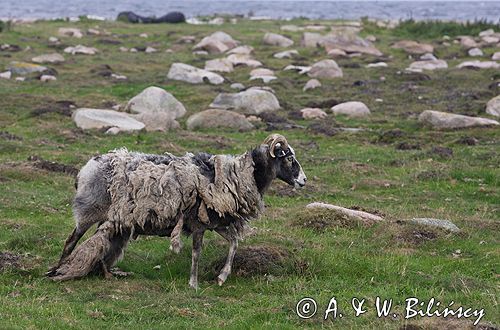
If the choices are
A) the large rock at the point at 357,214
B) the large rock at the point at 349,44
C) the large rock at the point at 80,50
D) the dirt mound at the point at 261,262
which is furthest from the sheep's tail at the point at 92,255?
the large rock at the point at 349,44

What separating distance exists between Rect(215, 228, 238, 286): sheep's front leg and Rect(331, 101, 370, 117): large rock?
1859cm

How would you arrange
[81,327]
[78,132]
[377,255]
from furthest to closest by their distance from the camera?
[78,132], [377,255], [81,327]

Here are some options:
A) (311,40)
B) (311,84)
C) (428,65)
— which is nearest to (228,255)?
(311,84)

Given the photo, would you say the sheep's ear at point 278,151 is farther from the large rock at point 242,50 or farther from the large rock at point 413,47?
the large rock at point 413,47

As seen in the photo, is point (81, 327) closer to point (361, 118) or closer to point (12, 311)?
point (12, 311)

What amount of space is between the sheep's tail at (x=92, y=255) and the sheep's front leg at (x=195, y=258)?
1.04 meters

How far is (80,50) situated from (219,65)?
1026cm

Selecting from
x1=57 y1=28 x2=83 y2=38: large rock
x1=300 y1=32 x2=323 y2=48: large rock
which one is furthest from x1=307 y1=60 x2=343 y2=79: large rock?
x1=57 y1=28 x2=83 y2=38: large rock

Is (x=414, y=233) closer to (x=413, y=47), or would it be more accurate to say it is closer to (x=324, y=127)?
(x=324, y=127)

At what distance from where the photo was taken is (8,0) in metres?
160

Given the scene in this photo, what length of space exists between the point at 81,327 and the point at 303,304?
2886mm

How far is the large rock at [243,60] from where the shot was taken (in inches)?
1775

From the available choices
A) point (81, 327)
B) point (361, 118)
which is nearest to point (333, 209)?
point (81, 327)

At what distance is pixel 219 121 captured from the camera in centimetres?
2758
